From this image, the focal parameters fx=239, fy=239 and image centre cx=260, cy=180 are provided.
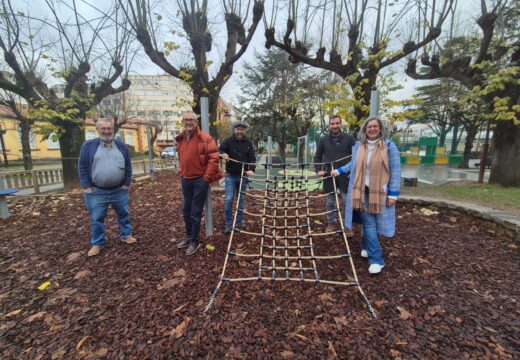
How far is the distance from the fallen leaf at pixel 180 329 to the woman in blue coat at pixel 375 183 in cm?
177

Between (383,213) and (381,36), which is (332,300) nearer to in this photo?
Answer: (383,213)

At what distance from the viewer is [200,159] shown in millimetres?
2711

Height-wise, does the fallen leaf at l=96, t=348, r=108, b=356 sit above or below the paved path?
below

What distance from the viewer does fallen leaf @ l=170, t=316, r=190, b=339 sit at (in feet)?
5.60

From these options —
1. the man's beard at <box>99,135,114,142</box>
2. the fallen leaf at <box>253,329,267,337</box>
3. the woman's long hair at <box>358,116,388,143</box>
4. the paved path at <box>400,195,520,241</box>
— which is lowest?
the fallen leaf at <box>253,329,267,337</box>

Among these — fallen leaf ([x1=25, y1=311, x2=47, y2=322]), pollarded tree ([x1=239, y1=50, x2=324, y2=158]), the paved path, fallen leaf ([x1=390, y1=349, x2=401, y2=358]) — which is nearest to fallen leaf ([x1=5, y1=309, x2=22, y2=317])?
fallen leaf ([x1=25, y1=311, x2=47, y2=322])

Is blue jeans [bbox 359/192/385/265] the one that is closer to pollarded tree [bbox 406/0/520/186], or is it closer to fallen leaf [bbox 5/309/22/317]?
fallen leaf [bbox 5/309/22/317]

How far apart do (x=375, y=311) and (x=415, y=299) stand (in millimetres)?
430

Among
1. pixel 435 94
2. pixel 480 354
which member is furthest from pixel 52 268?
pixel 435 94

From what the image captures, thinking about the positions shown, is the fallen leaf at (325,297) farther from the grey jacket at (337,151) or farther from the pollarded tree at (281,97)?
the pollarded tree at (281,97)

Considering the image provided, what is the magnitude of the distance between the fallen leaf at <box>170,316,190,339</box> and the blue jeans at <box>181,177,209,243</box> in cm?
116

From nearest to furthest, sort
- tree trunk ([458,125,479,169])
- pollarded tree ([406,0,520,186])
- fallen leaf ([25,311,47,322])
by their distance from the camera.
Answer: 1. fallen leaf ([25,311,47,322])
2. pollarded tree ([406,0,520,186])
3. tree trunk ([458,125,479,169])

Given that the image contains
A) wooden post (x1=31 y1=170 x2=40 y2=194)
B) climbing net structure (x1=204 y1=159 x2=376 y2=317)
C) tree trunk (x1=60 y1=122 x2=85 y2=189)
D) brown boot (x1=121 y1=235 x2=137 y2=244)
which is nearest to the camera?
climbing net structure (x1=204 y1=159 x2=376 y2=317)

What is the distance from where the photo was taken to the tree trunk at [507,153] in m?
5.96
